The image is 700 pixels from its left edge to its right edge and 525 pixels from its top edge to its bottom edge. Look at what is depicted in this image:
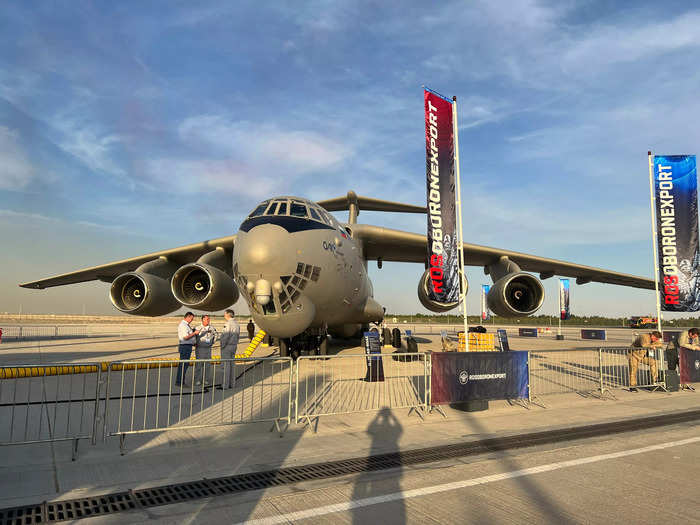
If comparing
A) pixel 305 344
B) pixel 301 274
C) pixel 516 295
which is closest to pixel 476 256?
pixel 516 295

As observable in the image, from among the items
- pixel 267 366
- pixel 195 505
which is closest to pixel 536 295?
pixel 267 366

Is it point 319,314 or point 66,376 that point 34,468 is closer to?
point 319,314

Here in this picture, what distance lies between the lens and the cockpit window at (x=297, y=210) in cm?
949

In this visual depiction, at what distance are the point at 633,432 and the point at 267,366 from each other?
887cm

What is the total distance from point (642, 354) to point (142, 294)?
501 inches

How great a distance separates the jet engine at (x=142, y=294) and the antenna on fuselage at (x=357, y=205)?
6.35 m

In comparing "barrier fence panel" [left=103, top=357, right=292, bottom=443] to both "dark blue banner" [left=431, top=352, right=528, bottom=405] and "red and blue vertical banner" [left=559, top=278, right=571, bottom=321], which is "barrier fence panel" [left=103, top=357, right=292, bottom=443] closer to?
"dark blue banner" [left=431, top=352, right=528, bottom=405]

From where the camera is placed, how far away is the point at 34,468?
15.0 ft

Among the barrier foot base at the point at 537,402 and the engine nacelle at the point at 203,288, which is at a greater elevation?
the engine nacelle at the point at 203,288

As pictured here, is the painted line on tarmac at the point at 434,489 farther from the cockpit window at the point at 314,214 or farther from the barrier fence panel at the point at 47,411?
the cockpit window at the point at 314,214

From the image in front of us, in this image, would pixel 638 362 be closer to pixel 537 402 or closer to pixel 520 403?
pixel 537 402

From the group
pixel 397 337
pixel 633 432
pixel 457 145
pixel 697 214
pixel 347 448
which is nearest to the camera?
pixel 347 448

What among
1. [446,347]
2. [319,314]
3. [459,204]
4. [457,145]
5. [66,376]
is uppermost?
[457,145]

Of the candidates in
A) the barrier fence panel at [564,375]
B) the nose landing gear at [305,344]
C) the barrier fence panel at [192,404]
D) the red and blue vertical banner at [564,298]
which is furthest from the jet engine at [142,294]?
the red and blue vertical banner at [564,298]
